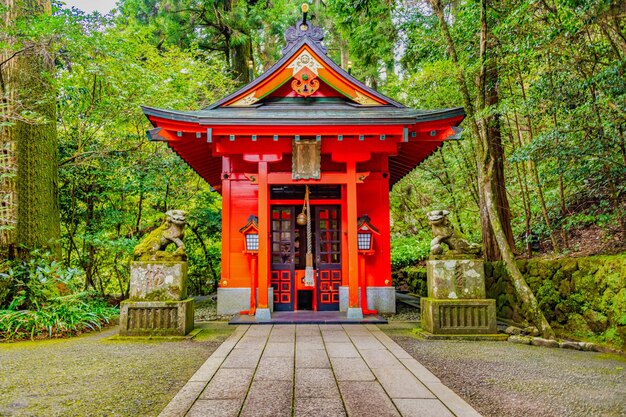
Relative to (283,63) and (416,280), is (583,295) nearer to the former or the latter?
(283,63)

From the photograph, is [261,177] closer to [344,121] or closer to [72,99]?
[344,121]

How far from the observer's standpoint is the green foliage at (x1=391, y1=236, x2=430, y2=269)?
47.2ft

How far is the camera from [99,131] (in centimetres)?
902

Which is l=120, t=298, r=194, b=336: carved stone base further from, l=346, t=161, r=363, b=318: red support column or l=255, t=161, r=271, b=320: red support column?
l=346, t=161, r=363, b=318: red support column

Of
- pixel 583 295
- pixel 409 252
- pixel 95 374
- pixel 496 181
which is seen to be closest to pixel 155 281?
pixel 95 374

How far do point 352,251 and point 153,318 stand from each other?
3.55 m

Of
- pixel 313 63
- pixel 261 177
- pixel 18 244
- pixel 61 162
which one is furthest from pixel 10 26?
pixel 313 63

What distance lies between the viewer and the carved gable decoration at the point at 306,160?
7.04 meters

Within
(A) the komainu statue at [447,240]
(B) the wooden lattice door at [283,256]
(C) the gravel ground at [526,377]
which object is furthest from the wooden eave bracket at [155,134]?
(C) the gravel ground at [526,377]

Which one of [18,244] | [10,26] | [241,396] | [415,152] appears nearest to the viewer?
[241,396]

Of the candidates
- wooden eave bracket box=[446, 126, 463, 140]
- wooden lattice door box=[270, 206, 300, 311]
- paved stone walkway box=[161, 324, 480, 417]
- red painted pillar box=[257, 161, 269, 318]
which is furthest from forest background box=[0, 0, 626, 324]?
paved stone walkway box=[161, 324, 480, 417]

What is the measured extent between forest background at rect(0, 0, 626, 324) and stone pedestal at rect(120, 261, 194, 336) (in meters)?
1.53

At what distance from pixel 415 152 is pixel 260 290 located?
15.1 feet

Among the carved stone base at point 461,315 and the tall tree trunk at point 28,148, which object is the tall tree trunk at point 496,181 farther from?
the tall tree trunk at point 28,148
